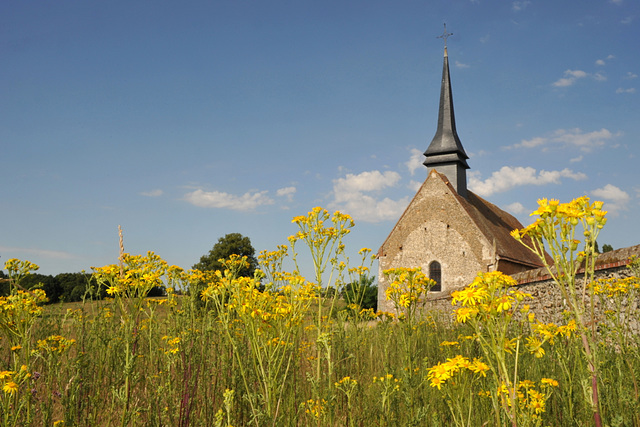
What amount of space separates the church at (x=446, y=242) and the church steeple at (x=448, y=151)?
6.0 inches

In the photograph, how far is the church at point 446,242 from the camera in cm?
2241

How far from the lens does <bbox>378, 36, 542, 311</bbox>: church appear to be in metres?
22.4

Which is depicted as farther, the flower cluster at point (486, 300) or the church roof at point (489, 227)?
the church roof at point (489, 227)

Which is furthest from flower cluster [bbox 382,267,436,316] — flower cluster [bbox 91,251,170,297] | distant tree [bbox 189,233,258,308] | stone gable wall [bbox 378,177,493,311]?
distant tree [bbox 189,233,258,308]

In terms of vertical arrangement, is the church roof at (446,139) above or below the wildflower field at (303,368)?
above

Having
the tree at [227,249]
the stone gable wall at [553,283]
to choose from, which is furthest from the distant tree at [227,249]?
the stone gable wall at [553,283]

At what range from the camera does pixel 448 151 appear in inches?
1128

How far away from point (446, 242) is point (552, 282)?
13147 mm

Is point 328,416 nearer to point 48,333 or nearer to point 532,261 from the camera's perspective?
point 48,333

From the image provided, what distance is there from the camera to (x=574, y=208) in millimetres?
2166

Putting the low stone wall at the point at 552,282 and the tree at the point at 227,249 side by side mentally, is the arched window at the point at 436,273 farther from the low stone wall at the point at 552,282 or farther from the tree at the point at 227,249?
the tree at the point at 227,249

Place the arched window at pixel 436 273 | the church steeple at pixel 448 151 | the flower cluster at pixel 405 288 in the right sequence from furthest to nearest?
1. the church steeple at pixel 448 151
2. the arched window at pixel 436 273
3. the flower cluster at pixel 405 288

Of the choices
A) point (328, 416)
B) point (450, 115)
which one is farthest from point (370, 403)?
point (450, 115)

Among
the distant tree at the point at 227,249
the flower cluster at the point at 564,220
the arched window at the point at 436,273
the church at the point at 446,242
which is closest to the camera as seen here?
the flower cluster at the point at 564,220
